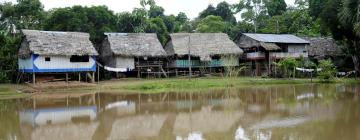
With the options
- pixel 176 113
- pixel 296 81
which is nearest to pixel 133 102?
pixel 176 113

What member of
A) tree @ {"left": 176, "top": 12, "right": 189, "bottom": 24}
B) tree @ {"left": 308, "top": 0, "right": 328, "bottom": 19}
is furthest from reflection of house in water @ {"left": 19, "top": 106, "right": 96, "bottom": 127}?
tree @ {"left": 176, "top": 12, "right": 189, "bottom": 24}

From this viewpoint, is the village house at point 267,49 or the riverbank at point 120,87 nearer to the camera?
the riverbank at point 120,87

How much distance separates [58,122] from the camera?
14516mm

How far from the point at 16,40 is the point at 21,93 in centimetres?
740

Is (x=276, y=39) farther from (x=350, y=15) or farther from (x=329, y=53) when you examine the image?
(x=350, y=15)

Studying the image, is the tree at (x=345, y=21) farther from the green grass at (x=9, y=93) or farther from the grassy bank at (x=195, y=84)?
the green grass at (x=9, y=93)

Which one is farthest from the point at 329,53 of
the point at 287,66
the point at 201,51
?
the point at 201,51

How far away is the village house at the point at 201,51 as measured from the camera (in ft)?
110

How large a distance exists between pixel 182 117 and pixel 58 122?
4585 millimetres

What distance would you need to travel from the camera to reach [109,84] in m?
27.5

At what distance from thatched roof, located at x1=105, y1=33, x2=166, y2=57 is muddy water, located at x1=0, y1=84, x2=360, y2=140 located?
29.4ft

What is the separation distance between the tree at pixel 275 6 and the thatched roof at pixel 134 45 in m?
24.6

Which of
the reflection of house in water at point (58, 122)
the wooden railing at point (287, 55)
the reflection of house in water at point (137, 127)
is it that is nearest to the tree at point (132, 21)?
the wooden railing at point (287, 55)

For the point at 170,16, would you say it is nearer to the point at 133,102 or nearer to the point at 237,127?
the point at 133,102
